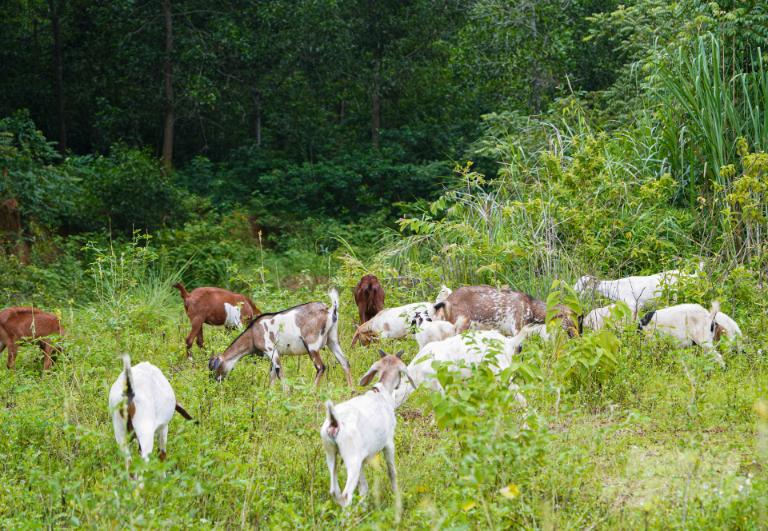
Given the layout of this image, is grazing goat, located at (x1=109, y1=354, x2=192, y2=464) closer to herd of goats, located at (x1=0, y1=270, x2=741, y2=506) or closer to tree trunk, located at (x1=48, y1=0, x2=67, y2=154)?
herd of goats, located at (x1=0, y1=270, x2=741, y2=506)

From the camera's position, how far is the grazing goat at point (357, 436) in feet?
16.6

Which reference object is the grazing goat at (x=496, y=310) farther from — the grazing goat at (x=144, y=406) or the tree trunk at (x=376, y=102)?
the tree trunk at (x=376, y=102)

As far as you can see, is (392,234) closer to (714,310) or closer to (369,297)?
(369,297)

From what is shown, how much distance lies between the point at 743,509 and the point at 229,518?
2.78m

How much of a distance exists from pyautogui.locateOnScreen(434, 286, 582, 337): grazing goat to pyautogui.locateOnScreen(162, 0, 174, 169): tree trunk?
1430cm

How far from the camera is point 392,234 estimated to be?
48.9ft

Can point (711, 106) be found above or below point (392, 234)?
above

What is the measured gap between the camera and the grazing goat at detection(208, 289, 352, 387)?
8070mm

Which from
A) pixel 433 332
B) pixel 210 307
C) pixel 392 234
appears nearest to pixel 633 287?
pixel 433 332

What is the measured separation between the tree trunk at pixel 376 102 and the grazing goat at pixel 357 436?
62.7ft

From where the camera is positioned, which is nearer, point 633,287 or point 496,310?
point 496,310

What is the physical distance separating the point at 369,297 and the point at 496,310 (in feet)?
5.69

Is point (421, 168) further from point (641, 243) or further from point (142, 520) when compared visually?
point (142, 520)

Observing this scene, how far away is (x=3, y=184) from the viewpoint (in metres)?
15.0
